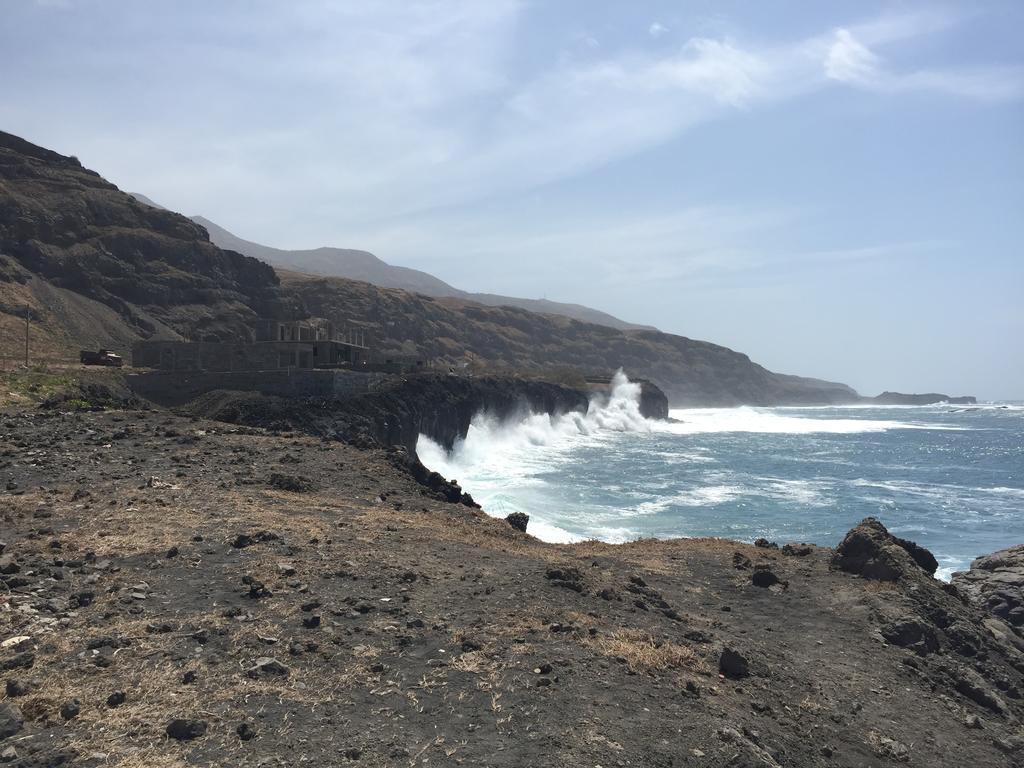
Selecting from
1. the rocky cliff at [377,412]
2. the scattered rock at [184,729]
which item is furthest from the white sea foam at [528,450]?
the scattered rock at [184,729]

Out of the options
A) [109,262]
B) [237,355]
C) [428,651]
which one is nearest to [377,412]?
[237,355]

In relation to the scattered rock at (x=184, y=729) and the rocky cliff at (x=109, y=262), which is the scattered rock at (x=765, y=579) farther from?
the rocky cliff at (x=109, y=262)

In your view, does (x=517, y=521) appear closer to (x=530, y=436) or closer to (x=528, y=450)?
(x=528, y=450)

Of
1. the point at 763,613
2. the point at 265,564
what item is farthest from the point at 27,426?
the point at 763,613

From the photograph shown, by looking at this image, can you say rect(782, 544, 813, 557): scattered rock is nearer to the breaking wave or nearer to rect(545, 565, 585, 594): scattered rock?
rect(545, 565, 585, 594): scattered rock

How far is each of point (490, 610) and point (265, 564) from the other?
11.5 feet

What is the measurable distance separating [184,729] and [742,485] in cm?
4169

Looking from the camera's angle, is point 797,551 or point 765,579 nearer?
point 765,579

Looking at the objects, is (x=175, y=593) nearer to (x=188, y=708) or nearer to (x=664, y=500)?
(x=188, y=708)

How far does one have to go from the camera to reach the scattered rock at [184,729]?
19.9 ft

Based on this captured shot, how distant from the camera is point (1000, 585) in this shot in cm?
1708

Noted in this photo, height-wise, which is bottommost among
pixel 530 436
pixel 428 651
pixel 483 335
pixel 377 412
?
pixel 530 436

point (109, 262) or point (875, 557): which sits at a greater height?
point (109, 262)

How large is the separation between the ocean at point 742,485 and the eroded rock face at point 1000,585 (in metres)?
5.27
